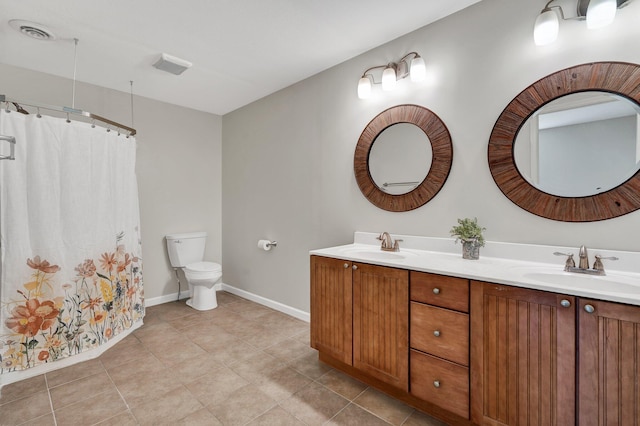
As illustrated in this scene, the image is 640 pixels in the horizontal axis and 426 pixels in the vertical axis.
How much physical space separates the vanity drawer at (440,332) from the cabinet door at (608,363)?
1.39 feet

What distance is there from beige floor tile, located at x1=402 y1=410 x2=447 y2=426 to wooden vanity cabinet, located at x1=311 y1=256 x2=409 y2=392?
15 centimetres

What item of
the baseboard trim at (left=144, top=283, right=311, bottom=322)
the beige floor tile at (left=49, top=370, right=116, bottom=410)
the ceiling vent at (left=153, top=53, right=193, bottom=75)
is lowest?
the beige floor tile at (left=49, top=370, right=116, bottom=410)

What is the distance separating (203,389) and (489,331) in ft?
5.55

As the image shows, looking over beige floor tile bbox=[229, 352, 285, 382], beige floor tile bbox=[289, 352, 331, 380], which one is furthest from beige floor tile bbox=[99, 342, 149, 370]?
beige floor tile bbox=[289, 352, 331, 380]

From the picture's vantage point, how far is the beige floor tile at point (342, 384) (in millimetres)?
1851

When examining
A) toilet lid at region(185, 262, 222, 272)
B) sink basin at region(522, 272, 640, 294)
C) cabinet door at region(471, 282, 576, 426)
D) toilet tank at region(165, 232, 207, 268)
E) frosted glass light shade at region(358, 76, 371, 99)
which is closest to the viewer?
cabinet door at region(471, 282, 576, 426)

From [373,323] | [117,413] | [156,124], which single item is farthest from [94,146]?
[373,323]

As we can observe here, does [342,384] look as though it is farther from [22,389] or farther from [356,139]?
[22,389]

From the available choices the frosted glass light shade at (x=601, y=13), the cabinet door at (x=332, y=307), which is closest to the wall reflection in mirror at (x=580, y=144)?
the frosted glass light shade at (x=601, y=13)

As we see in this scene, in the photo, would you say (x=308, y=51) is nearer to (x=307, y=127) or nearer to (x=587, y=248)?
(x=307, y=127)

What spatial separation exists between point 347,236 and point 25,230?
2.26m

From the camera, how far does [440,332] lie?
1.52m

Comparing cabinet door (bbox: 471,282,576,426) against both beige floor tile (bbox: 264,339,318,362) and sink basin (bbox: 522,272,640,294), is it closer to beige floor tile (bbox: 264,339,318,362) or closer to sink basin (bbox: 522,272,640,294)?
sink basin (bbox: 522,272,640,294)

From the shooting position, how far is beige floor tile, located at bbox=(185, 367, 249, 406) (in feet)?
5.92
